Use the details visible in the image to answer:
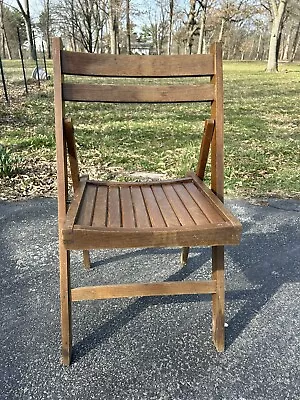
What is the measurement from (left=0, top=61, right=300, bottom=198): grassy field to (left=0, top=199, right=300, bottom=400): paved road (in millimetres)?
1182

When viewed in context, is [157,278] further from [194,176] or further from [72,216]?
[72,216]

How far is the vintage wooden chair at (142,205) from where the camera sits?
4.34 ft

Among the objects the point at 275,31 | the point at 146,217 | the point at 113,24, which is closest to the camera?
the point at 146,217

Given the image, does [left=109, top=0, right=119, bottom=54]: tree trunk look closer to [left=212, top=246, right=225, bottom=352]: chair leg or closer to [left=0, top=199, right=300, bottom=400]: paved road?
[left=0, top=199, right=300, bottom=400]: paved road

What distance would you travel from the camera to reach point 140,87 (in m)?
1.71

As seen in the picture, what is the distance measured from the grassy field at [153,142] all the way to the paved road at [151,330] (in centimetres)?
118

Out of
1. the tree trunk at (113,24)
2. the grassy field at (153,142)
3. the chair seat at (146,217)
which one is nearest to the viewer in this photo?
the chair seat at (146,217)

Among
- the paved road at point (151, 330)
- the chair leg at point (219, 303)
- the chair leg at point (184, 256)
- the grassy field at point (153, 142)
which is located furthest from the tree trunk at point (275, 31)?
the chair leg at point (219, 303)

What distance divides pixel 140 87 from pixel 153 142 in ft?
11.7

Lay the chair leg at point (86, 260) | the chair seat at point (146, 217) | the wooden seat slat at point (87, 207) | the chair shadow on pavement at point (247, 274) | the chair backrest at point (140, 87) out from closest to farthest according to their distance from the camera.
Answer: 1. the chair seat at point (146, 217)
2. the wooden seat slat at point (87, 207)
3. the chair backrest at point (140, 87)
4. the chair shadow on pavement at point (247, 274)
5. the chair leg at point (86, 260)

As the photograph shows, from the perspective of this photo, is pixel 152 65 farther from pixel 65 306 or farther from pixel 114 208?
pixel 65 306

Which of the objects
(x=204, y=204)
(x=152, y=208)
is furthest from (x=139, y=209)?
(x=204, y=204)

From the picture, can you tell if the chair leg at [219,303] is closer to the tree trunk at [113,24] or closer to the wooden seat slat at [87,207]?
the wooden seat slat at [87,207]

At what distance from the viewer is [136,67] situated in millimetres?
1644
